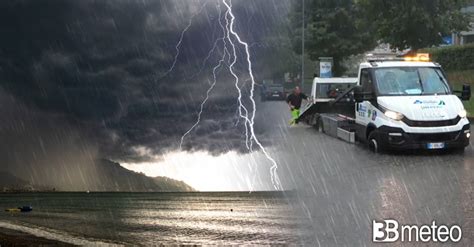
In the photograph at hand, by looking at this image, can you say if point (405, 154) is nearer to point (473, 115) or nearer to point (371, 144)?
point (371, 144)

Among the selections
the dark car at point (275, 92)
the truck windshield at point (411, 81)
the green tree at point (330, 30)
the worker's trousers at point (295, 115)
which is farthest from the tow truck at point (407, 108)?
the green tree at point (330, 30)

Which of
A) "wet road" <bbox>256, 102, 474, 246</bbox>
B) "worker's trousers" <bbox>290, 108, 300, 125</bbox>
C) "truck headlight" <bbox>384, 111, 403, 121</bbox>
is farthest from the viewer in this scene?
"worker's trousers" <bbox>290, 108, 300, 125</bbox>

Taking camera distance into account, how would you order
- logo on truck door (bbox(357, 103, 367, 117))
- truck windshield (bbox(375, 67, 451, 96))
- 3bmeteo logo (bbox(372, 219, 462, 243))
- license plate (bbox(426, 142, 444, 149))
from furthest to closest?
logo on truck door (bbox(357, 103, 367, 117))
truck windshield (bbox(375, 67, 451, 96))
license plate (bbox(426, 142, 444, 149))
3bmeteo logo (bbox(372, 219, 462, 243))

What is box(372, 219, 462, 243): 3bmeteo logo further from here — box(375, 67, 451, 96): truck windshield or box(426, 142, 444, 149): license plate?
box(375, 67, 451, 96): truck windshield

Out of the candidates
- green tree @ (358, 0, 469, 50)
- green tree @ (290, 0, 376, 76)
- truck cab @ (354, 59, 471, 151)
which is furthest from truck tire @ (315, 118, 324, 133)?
green tree @ (290, 0, 376, 76)

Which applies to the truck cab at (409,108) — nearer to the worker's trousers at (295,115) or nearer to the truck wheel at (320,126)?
the truck wheel at (320,126)

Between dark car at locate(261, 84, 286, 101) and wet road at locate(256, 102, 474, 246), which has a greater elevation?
wet road at locate(256, 102, 474, 246)

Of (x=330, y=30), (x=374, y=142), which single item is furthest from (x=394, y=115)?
(x=330, y=30)

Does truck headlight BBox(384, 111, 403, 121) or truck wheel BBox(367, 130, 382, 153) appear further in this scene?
truck wheel BBox(367, 130, 382, 153)

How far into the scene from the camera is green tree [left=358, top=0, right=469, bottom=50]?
30547 mm

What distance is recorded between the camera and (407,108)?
15250mm

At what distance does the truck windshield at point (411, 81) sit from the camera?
633 inches

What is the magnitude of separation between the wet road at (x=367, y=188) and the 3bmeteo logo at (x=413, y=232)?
0.41ft

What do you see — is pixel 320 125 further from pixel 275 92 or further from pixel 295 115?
pixel 275 92
